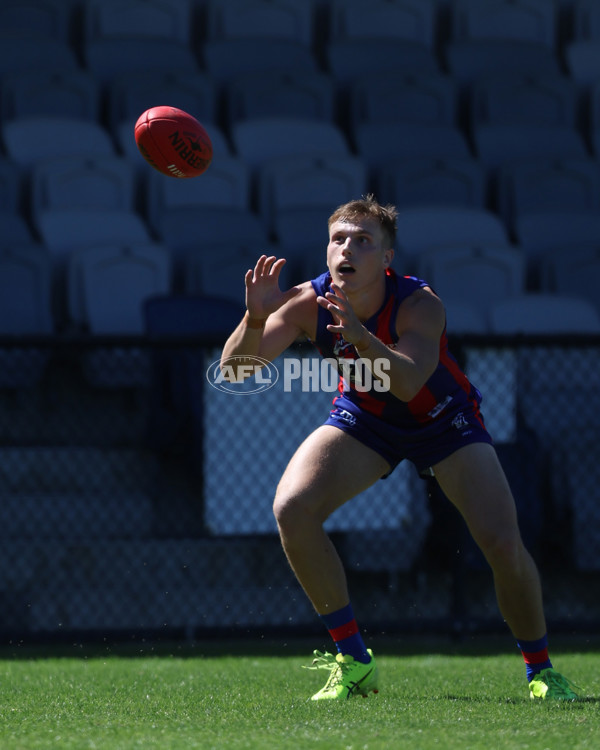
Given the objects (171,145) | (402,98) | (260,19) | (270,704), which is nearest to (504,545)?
(270,704)

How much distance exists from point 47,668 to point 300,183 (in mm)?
5417

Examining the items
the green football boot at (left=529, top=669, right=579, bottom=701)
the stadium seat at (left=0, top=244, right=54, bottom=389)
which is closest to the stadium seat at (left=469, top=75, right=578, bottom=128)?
the stadium seat at (left=0, top=244, right=54, bottom=389)

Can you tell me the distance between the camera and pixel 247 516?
19.5 ft

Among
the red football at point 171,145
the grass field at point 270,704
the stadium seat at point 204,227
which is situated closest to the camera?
the grass field at point 270,704

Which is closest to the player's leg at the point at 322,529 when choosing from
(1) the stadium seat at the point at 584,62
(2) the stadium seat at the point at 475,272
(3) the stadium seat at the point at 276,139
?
(2) the stadium seat at the point at 475,272

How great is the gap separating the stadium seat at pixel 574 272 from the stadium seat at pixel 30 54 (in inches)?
187

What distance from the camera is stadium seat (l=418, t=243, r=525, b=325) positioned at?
8.62 metres

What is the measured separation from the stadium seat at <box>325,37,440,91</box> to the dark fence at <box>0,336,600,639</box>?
5.58 m

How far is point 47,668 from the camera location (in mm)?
5184

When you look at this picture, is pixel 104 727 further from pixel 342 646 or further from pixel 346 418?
pixel 346 418

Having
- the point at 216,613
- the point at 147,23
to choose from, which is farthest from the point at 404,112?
the point at 216,613

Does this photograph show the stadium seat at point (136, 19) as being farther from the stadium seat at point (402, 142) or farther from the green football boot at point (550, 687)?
the green football boot at point (550, 687)

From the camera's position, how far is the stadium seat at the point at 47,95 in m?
9.98

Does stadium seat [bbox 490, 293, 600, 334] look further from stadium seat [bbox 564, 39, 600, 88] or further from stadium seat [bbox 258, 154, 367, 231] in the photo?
stadium seat [bbox 564, 39, 600, 88]
